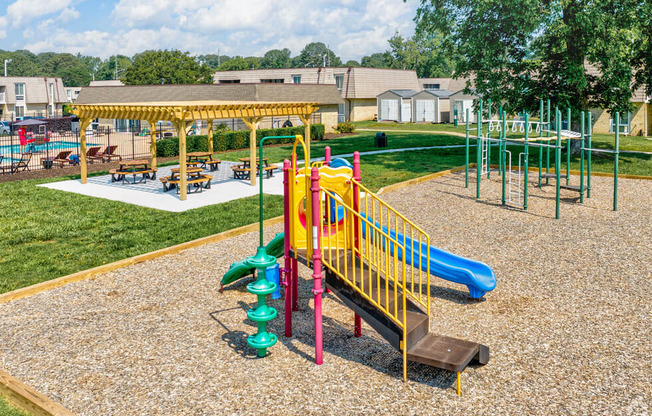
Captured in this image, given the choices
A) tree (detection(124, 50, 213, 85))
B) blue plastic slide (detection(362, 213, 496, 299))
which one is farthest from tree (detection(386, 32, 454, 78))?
blue plastic slide (detection(362, 213, 496, 299))

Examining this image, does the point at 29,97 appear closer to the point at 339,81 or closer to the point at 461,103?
the point at 339,81

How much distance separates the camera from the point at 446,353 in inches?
270

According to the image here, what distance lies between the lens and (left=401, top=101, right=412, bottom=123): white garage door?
180 feet

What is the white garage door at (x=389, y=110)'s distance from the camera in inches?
2176

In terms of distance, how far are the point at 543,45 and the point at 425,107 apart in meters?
29.3

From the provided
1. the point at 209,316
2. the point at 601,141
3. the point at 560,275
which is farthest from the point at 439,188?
the point at 601,141

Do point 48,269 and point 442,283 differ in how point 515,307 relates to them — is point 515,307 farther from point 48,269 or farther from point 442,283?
point 48,269

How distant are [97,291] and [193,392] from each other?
4.22 meters

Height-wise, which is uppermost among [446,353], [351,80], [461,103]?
[351,80]

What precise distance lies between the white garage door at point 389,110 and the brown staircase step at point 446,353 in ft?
162

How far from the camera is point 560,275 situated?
35.9 feet

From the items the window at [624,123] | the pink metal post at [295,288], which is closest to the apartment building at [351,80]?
the window at [624,123]

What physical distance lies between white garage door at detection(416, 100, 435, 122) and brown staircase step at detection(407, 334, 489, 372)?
159 ft

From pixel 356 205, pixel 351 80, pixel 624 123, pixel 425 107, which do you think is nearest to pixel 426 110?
pixel 425 107
